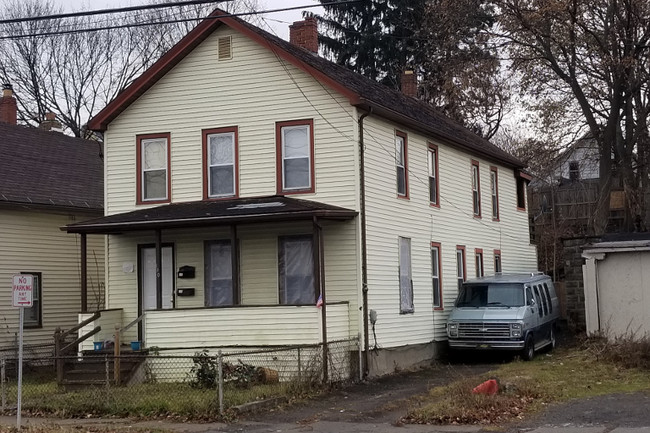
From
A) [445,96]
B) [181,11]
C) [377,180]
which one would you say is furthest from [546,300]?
[181,11]

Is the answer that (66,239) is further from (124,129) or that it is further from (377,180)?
(377,180)

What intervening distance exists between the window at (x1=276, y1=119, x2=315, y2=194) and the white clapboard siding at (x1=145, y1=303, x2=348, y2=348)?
3.12 meters

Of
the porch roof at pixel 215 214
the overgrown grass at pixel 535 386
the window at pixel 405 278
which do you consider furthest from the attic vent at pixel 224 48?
the overgrown grass at pixel 535 386

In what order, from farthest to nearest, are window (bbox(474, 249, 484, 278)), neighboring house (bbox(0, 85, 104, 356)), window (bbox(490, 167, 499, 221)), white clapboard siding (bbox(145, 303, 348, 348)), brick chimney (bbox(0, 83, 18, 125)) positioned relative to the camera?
brick chimney (bbox(0, 83, 18, 125)), window (bbox(490, 167, 499, 221)), window (bbox(474, 249, 484, 278)), neighboring house (bbox(0, 85, 104, 356)), white clapboard siding (bbox(145, 303, 348, 348))

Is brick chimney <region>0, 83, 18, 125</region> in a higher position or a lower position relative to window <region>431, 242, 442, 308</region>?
higher

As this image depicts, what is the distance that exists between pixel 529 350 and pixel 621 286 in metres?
2.85

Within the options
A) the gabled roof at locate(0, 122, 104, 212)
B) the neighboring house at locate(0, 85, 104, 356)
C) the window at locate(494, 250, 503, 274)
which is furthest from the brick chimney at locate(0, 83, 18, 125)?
the window at locate(494, 250, 503, 274)

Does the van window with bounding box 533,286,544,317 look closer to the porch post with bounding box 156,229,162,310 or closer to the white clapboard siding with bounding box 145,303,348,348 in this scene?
the white clapboard siding with bounding box 145,303,348,348

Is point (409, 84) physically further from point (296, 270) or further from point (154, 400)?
point (154, 400)

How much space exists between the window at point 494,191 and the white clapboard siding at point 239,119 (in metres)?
9.98

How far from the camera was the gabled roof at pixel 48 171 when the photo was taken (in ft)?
88.5

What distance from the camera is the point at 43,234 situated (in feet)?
89.7

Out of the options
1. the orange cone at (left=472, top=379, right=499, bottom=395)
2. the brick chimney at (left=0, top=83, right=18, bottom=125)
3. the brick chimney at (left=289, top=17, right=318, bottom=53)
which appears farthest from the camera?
the brick chimney at (left=0, top=83, right=18, bottom=125)

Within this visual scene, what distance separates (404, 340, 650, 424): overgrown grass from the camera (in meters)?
14.7
